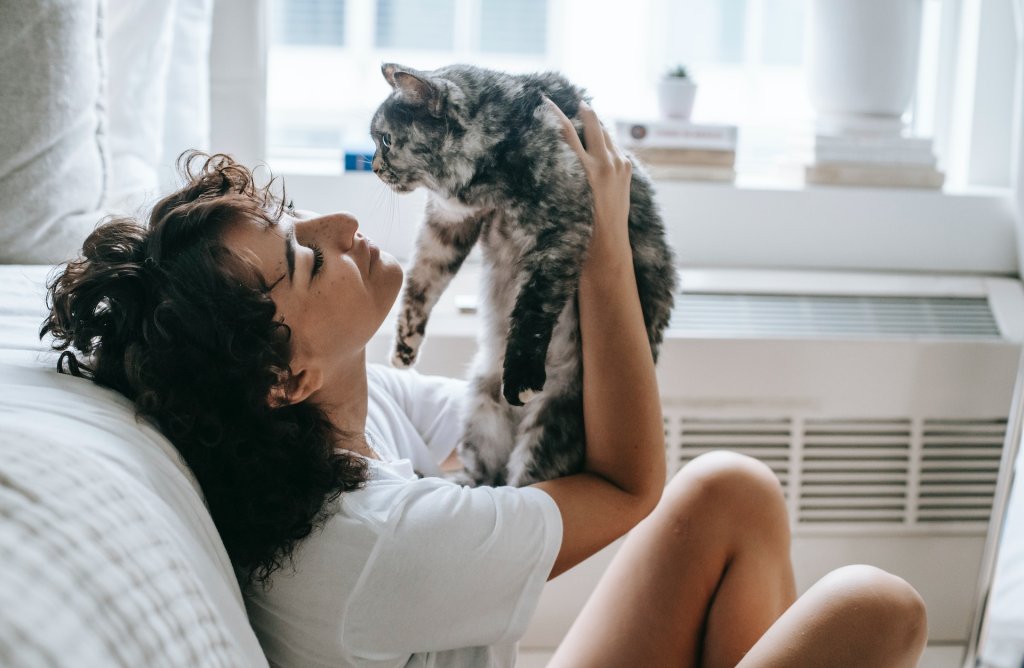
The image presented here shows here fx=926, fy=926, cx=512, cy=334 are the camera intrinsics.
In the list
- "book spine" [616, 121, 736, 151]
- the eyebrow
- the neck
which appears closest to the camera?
the eyebrow

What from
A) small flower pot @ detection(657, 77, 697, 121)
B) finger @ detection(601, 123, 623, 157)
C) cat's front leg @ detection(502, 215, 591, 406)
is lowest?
cat's front leg @ detection(502, 215, 591, 406)

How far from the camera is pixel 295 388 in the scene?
107 cm

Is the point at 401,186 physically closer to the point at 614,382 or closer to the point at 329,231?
the point at 329,231

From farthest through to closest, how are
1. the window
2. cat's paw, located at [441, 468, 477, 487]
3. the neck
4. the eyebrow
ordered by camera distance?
the window, cat's paw, located at [441, 468, 477, 487], the neck, the eyebrow

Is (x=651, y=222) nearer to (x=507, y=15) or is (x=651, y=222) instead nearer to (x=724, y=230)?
(x=724, y=230)

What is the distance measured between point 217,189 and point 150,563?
561mm

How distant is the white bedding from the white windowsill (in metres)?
1.22

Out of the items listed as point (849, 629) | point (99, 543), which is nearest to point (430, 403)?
point (849, 629)

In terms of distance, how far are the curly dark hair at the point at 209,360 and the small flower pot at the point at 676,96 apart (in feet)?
4.50

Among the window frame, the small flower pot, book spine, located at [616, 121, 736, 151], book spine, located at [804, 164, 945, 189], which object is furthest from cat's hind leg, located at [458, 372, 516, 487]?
book spine, located at [804, 164, 945, 189]

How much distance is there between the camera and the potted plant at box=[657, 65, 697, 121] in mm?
2133

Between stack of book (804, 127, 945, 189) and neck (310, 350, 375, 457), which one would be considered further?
stack of book (804, 127, 945, 189)

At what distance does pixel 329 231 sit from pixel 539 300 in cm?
30

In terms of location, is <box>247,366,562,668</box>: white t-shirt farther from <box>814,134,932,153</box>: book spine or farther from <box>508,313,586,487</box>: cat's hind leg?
<box>814,134,932,153</box>: book spine
